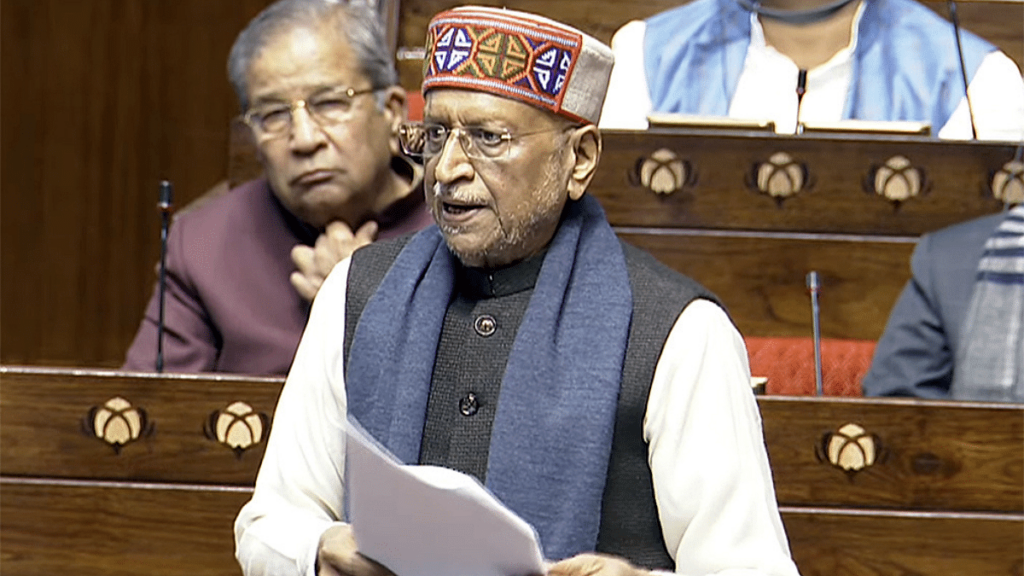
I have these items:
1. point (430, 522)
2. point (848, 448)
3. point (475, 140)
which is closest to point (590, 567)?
point (430, 522)

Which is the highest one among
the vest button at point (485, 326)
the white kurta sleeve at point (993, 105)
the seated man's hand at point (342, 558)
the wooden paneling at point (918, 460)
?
the white kurta sleeve at point (993, 105)

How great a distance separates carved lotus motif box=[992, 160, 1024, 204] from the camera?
3.54 metres

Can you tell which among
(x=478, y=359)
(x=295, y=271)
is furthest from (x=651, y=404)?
(x=295, y=271)

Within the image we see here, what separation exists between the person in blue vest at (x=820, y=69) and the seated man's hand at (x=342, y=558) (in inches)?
79.6

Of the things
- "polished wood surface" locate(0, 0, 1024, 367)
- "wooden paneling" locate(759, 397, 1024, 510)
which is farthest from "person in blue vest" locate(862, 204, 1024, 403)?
"polished wood surface" locate(0, 0, 1024, 367)

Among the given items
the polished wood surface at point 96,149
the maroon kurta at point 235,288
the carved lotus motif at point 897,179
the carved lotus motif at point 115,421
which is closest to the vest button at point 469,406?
the carved lotus motif at point 115,421

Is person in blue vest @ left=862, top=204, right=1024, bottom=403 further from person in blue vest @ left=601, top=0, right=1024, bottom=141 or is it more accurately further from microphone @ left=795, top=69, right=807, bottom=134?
person in blue vest @ left=601, top=0, right=1024, bottom=141

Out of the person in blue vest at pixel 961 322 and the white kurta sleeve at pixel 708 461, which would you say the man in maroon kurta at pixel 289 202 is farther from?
the white kurta sleeve at pixel 708 461

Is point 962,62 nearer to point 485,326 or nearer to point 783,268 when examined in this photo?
point 783,268

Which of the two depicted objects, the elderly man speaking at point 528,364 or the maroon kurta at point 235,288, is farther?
the maroon kurta at point 235,288

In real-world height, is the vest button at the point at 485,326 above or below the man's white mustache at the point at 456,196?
below

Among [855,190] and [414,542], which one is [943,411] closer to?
[855,190]

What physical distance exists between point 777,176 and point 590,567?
67.7 inches

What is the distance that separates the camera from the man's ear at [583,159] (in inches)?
89.1
